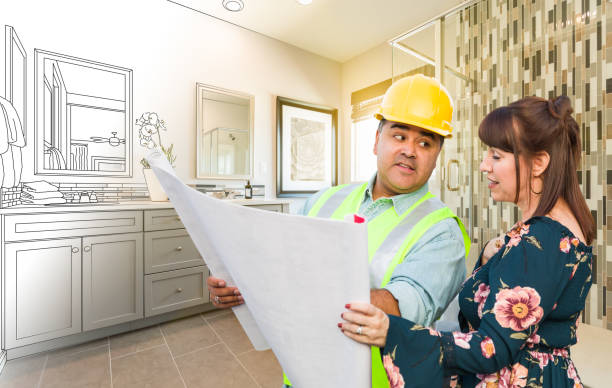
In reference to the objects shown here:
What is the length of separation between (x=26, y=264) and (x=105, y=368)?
2.86 ft

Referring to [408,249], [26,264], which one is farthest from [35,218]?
[408,249]

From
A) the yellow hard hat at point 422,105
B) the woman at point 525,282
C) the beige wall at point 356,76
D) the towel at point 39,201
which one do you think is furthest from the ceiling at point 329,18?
the woman at point 525,282

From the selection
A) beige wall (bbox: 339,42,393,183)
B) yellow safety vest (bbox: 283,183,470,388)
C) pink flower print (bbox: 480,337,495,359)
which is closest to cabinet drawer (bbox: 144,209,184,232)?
yellow safety vest (bbox: 283,183,470,388)

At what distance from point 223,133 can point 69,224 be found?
1660mm

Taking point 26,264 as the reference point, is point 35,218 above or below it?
above

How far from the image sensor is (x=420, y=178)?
0.74 metres

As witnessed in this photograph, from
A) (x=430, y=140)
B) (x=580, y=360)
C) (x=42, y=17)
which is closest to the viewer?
(x=430, y=140)

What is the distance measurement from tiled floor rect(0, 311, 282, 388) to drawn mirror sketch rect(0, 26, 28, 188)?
4.48 feet

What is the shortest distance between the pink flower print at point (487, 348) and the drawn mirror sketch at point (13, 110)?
3.05 metres

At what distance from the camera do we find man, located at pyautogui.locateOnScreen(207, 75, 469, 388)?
53 centimetres

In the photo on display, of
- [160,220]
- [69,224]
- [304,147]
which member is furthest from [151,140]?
[304,147]

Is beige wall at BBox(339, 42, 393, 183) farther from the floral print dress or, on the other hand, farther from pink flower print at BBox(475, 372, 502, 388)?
pink flower print at BBox(475, 372, 502, 388)

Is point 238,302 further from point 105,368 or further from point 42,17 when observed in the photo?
point 42,17

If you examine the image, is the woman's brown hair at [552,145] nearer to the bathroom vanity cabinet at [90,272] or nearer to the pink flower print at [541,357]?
the pink flower print at [541,357]
